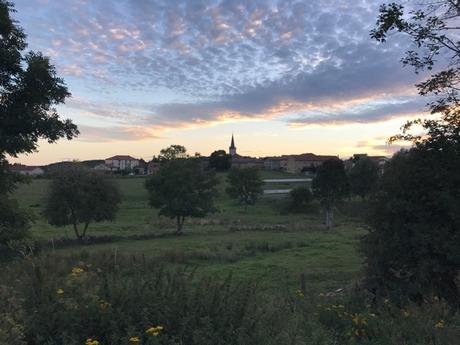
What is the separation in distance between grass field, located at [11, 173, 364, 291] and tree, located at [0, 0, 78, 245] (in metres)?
3.64

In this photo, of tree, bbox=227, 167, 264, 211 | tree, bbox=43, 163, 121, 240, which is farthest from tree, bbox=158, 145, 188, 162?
tree, bbox=43, 163, 121, 240

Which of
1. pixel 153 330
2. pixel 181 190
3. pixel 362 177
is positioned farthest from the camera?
pixel 362 177

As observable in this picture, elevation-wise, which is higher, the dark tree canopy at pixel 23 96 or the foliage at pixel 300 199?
the dark tree canopy at pixel 23 96

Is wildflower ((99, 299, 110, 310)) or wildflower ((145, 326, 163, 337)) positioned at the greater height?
wildflower ((99, 299, 110, 310))

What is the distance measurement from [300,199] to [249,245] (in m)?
41.3

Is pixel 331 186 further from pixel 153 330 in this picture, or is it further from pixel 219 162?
→ pixel 219 162

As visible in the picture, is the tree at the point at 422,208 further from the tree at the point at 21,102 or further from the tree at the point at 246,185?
the tree at the point at 246,185

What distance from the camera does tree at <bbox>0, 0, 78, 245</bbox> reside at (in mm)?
15625

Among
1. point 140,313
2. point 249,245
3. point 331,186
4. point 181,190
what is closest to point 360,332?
point 140,313

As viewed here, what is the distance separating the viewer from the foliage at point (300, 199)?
243 ft

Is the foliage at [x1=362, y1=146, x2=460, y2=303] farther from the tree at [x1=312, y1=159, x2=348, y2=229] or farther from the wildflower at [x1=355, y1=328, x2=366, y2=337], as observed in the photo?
the tree at [x1=312, y1=159, x2=348, y2=229]

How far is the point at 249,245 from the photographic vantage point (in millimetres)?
34094

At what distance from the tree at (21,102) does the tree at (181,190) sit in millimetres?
32998

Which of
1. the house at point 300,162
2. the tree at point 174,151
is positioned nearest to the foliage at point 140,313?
the tree at point 174,151
